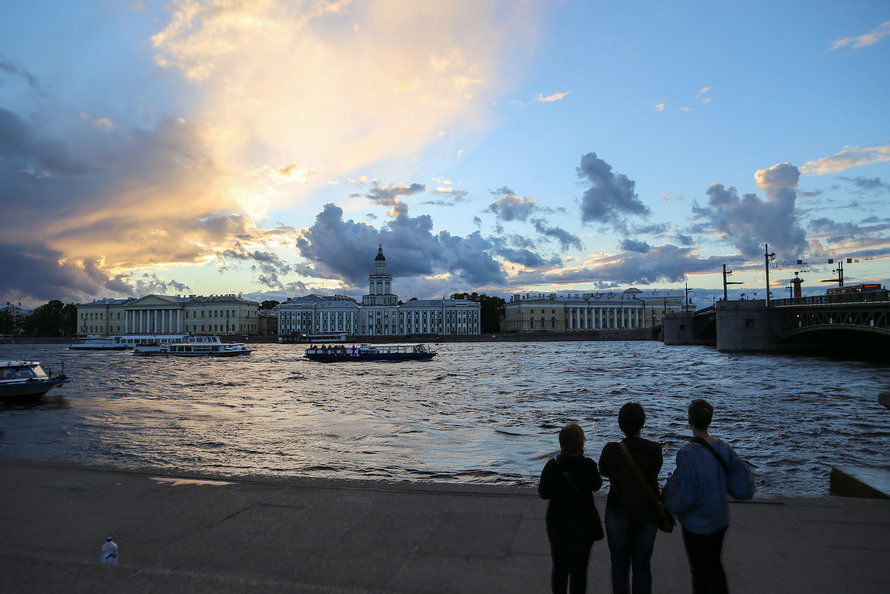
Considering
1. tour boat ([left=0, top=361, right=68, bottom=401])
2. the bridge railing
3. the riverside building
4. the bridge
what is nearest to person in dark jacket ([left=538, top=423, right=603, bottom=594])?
tour boat ([left=0, top=361, right=68, bottom=401])

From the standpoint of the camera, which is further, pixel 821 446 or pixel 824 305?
pixel 824 305

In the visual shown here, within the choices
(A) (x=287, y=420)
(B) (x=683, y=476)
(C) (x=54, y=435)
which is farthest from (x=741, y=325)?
(B) (x=683, y=476)

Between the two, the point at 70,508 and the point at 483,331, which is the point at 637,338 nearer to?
the point at 483,331

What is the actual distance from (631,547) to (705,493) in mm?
593

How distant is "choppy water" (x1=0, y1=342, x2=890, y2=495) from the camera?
12.2 metres

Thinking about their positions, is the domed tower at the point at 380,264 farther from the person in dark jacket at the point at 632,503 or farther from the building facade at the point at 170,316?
the person in dark jacket at the point at 632,503

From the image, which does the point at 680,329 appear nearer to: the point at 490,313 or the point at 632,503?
the point at 490,313

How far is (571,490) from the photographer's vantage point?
3.61 metres

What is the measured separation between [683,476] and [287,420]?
17.3 meters

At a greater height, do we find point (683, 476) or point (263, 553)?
point (683, 476)

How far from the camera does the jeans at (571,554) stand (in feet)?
12.0

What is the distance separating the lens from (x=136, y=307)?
146 m

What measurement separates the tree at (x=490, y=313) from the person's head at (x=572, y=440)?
455 feet

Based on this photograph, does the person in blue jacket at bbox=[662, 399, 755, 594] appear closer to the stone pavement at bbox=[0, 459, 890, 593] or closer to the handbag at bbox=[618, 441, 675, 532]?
the handbag at bbox=[618, 441, 675, 532]
